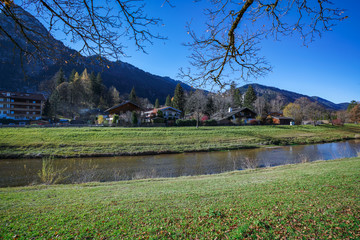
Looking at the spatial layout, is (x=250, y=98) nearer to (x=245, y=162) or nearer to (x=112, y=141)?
(x=245, y=162)

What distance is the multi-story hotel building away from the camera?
5122 cm

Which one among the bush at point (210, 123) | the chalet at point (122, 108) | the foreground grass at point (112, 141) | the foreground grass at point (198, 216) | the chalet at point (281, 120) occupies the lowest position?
the foreground grass at point (112, 141)

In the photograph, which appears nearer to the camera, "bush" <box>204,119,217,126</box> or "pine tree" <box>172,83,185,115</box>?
"bush" <box>204,119,217,126</box>

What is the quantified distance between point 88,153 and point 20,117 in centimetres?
5212

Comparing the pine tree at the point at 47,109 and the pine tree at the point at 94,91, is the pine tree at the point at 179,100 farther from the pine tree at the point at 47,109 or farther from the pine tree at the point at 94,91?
the pine tree at the point at 47,109

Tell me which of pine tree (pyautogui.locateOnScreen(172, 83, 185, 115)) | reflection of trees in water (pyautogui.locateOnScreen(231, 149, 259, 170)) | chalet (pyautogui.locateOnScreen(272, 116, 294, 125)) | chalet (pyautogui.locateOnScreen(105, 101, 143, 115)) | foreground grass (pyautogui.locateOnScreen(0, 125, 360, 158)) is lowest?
reflection of trees in water (pyautogui.locateOnScreen(231, 149, 259, 170))

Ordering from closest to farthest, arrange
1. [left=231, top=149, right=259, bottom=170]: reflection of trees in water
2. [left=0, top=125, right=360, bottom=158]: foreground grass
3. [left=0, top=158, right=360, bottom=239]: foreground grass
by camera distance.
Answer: [left=0, top=158, right=360, bottom=239]: foreground grass, [left=231, top=149, right=259, bottom=170]: reflection of trees in water, [left=0, top=125, right=360, bottom=158]: foreground grass

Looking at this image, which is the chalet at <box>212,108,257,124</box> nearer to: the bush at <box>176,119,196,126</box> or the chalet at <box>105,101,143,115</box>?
the bush at <box>176,119,196,126</box>

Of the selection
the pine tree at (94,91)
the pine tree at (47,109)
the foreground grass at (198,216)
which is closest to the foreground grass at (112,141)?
the foreground grass at (198,216)

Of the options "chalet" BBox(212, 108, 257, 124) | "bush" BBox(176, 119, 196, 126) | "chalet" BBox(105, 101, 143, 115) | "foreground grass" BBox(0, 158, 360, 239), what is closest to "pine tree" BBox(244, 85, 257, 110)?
"chalet" BBox(212, 108, 257, 124)

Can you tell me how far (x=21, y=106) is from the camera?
177ft

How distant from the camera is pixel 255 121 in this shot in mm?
52906

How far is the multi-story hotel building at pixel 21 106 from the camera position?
51.2 m

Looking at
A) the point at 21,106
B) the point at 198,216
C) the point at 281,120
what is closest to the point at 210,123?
the point at 281,120
